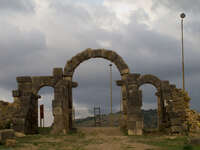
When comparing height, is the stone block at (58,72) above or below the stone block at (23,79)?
above

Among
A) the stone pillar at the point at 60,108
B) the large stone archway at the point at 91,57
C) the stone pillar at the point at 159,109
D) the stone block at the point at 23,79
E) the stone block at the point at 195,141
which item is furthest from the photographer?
the stone pillar at the point at 159,109

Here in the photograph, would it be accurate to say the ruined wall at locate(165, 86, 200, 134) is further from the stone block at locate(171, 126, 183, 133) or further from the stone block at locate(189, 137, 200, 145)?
the stone block at locate(189, 137, 200, 145)


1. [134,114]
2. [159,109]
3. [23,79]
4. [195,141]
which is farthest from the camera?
[159,109]

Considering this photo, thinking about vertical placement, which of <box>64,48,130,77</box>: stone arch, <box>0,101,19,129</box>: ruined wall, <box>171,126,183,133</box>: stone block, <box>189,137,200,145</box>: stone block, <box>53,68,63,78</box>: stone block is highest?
<box>64,48,130,77</box>: stone arch

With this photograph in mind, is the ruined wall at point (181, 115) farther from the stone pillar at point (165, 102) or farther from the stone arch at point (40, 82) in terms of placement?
the stone arch at point (40, 82)

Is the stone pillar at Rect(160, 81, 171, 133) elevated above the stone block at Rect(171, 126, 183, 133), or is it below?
above

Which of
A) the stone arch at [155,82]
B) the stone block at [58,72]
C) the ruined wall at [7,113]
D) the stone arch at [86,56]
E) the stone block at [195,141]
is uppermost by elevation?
the stone arch at [86,56]

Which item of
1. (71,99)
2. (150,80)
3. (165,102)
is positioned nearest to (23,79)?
(71,99)

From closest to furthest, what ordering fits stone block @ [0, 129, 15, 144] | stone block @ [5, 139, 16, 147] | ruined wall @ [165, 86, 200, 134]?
1. stone block @ [5, 139, 16, 147]
2. stone block @ [0, 129, 15, 144]
3. ruined wall @ [165, 86, 200, 134]

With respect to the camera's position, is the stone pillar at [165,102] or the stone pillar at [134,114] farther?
the stone pillar at [165,102]

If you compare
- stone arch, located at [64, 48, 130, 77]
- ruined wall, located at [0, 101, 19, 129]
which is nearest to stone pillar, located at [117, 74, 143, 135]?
stone arch, located at [64, 48, 130, 77]

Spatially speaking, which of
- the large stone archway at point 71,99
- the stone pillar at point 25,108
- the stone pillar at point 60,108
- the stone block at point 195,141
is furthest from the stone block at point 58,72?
the stone block at point 195,141

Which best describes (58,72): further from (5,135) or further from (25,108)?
(5,135)

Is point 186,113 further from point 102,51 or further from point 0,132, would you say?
point 0,132
